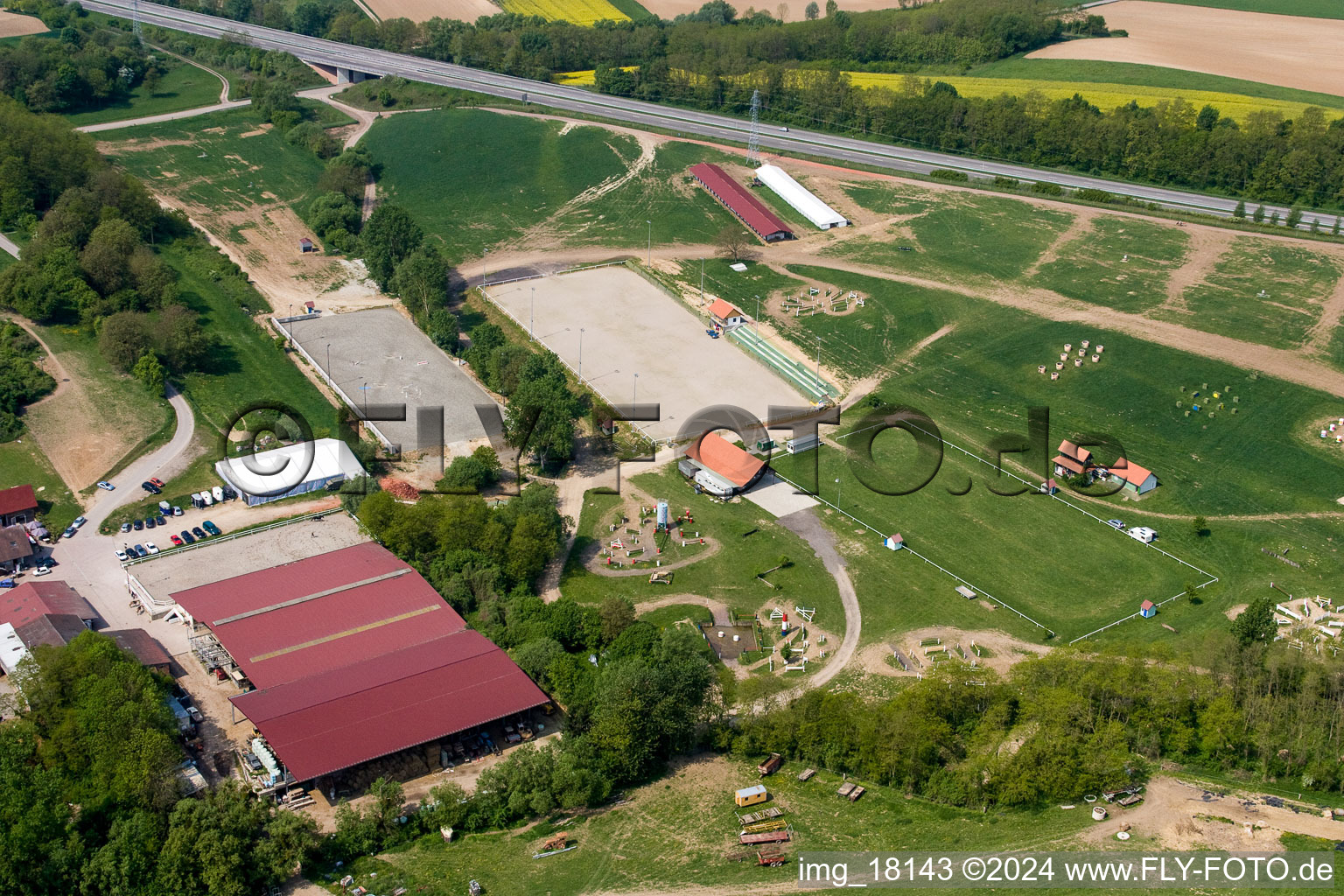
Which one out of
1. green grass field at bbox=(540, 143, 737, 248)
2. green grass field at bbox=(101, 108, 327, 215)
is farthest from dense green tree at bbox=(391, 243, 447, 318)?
green grass field at bbox=(101, 108, 327, 215)

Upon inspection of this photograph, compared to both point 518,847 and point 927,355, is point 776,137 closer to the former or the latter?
point 927,355

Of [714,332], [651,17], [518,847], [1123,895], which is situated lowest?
A: [518,847]

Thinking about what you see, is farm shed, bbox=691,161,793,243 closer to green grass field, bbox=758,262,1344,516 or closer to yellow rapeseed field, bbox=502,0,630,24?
green grass field, bbox=758,262,1344,516

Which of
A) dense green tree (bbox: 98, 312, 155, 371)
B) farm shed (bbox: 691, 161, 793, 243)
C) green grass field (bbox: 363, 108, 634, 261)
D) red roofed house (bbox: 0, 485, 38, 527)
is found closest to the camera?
red roofed house (bbox: 0, 485, 38, 527)

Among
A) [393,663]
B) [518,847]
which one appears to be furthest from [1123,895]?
[393,663]

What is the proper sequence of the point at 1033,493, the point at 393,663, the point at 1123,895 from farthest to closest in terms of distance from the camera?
the point at 1033,493, the point at 393,663, the point at 1123,895

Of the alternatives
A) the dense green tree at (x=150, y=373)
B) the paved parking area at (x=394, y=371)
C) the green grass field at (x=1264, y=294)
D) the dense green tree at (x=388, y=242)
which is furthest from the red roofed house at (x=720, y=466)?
the green grass field at (x=1264, y=294)
